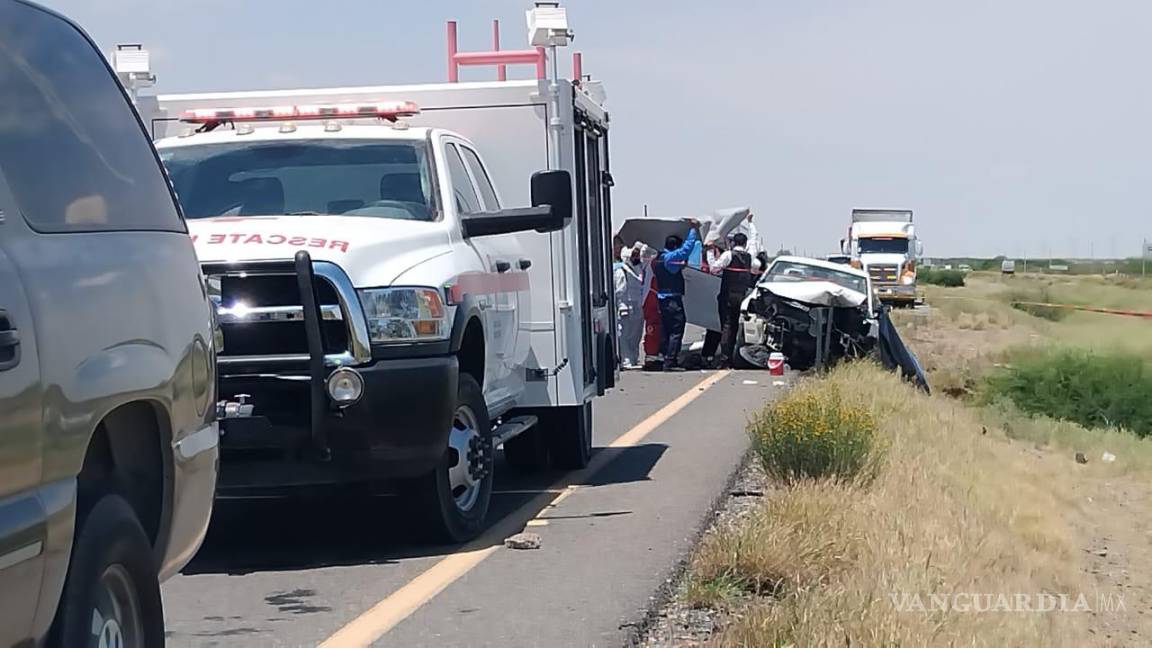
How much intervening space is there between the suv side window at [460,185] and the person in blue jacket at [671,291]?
10710mm

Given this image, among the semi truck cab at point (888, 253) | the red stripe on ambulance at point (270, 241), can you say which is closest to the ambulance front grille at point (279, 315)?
the red stripe on ambulance at point (270, 241)

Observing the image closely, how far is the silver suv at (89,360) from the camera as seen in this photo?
134 inches

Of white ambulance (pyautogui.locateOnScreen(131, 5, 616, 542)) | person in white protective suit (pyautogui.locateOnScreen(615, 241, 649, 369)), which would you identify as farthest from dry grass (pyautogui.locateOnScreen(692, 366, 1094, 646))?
person in white protective suit (pyautogui.locateOnScreen(615, 241, 649, 369))

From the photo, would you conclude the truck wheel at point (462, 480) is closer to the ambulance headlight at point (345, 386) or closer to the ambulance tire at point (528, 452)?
the ambulance headlight at point (345, 386)

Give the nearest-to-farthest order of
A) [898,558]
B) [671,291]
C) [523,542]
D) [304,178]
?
1. [898,558]
2. [523,542]
3. [304,178]
4. [671,291]

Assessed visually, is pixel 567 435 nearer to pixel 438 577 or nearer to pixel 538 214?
pixel 538 214

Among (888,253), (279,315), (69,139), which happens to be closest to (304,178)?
(279,315)

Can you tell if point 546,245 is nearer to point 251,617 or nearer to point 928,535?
point 928,535

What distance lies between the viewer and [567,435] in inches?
427

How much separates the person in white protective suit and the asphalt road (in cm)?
977

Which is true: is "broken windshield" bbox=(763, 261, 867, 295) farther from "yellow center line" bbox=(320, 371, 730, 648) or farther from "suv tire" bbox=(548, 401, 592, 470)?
"suv tire" bbox=(548, 401, 592, 470)

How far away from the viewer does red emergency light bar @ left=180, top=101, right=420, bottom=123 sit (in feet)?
30.4

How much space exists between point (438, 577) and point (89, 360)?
3923 mm

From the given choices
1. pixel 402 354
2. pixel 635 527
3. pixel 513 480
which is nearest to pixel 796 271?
pixel 513 480
